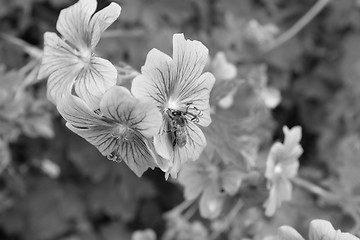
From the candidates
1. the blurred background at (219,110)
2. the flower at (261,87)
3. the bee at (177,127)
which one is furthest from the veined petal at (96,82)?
the flower at (261,87)

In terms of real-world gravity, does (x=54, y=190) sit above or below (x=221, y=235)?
below

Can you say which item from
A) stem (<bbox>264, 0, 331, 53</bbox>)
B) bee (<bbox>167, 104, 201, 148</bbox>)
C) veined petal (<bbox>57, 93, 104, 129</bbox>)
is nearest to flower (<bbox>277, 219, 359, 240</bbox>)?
bee (<bbox>167, 104, 201, 148</bbox>)

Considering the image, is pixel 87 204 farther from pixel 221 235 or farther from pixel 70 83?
pixel 70 83

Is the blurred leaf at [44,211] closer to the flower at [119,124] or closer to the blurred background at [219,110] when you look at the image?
the blurred background at [219,110]

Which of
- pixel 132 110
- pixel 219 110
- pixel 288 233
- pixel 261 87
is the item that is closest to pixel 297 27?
pixel 261 87

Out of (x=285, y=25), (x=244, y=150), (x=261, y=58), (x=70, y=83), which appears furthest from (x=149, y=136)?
(x=285, y=25)

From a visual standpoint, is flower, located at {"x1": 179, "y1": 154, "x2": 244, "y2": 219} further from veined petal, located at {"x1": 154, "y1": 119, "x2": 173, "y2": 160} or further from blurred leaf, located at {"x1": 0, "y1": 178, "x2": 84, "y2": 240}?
blurred leaf, located at {"x1": 0, "y1": 178, "x2": 84, "y2": 240}
